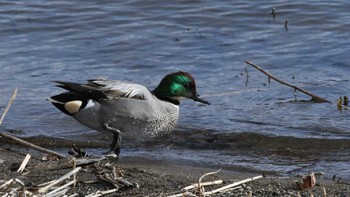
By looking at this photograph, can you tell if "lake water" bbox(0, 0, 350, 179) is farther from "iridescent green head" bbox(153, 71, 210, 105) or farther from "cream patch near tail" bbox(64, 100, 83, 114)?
"cream patch near tail" bbox(64, 100, 83, 114)

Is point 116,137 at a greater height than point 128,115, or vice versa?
point 128,115

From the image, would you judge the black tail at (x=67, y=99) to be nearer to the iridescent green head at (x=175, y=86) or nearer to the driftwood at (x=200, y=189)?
the iridescent green head at (x=175, y=86)

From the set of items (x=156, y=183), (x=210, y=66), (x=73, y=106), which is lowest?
(x=210, y=66)

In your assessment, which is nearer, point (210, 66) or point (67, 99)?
point (67, 99)

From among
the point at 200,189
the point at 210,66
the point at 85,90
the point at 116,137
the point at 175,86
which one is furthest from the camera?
the point at 210,66

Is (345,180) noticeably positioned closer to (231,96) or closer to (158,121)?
(158,121)

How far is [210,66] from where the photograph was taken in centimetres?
1109

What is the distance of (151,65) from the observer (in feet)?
36.9

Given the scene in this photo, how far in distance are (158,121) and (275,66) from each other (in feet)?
11.6

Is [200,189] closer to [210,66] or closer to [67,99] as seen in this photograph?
[67,99]

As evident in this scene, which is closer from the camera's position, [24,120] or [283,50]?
[24,120]

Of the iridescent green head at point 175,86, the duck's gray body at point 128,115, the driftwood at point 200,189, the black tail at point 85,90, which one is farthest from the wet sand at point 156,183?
the iridescent green head at point 175,86

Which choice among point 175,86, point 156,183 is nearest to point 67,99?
point 175,86

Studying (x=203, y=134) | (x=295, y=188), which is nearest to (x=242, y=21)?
(x=203, y=134)
